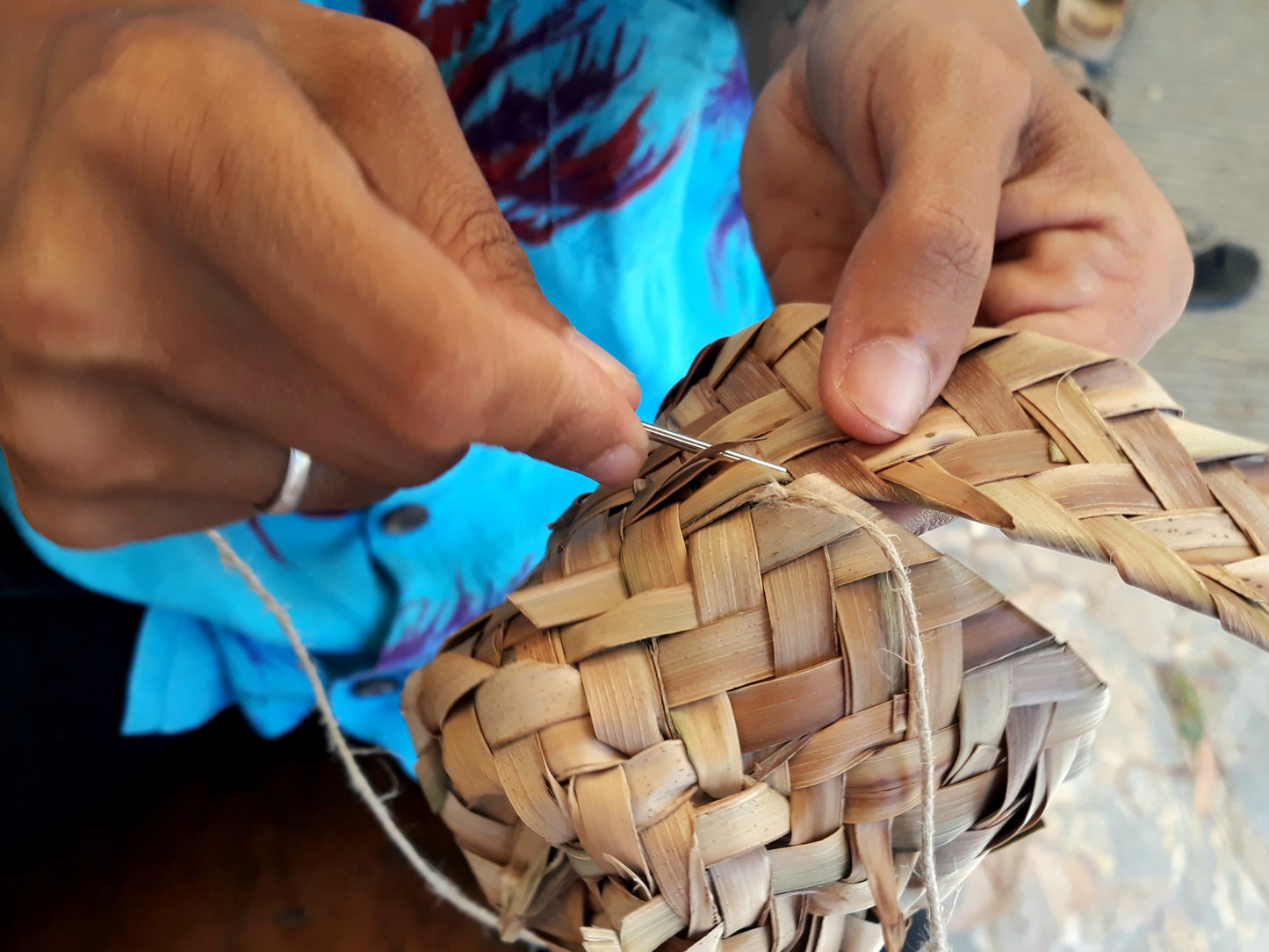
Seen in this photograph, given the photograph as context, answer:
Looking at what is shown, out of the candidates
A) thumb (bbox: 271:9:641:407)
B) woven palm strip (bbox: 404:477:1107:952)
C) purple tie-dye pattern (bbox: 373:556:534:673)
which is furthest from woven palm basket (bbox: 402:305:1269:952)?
purple tie-dye pattern (bbox: 373:556:534:673)

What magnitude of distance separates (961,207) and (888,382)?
121mm

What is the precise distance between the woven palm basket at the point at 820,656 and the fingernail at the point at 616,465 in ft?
0.05

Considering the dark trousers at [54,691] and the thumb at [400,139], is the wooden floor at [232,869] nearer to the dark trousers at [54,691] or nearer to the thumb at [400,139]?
the dark trousers at [54,691]

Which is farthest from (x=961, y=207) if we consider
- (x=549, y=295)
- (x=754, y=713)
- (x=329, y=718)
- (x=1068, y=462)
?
(x=329, y=718)

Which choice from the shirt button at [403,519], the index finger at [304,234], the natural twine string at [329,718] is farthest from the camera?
the shirt button at [403,519]

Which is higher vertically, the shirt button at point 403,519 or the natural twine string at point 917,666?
the natural twine string at point 917,666

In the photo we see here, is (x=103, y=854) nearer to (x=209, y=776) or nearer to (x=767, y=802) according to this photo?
(x=209, y=776)

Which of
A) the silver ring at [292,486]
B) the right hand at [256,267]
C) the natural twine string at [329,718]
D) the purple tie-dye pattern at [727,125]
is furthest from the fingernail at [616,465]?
the purple tie-dye pattern at [727,125]

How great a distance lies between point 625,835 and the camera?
0.33 metres

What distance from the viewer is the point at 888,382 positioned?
13.1 inches

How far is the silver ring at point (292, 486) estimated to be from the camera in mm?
429

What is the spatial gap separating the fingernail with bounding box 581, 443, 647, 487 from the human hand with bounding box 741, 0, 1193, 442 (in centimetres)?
9

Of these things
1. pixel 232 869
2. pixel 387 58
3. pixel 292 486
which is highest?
pixel 387 58

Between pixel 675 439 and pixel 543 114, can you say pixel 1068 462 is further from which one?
pixel 543 114
